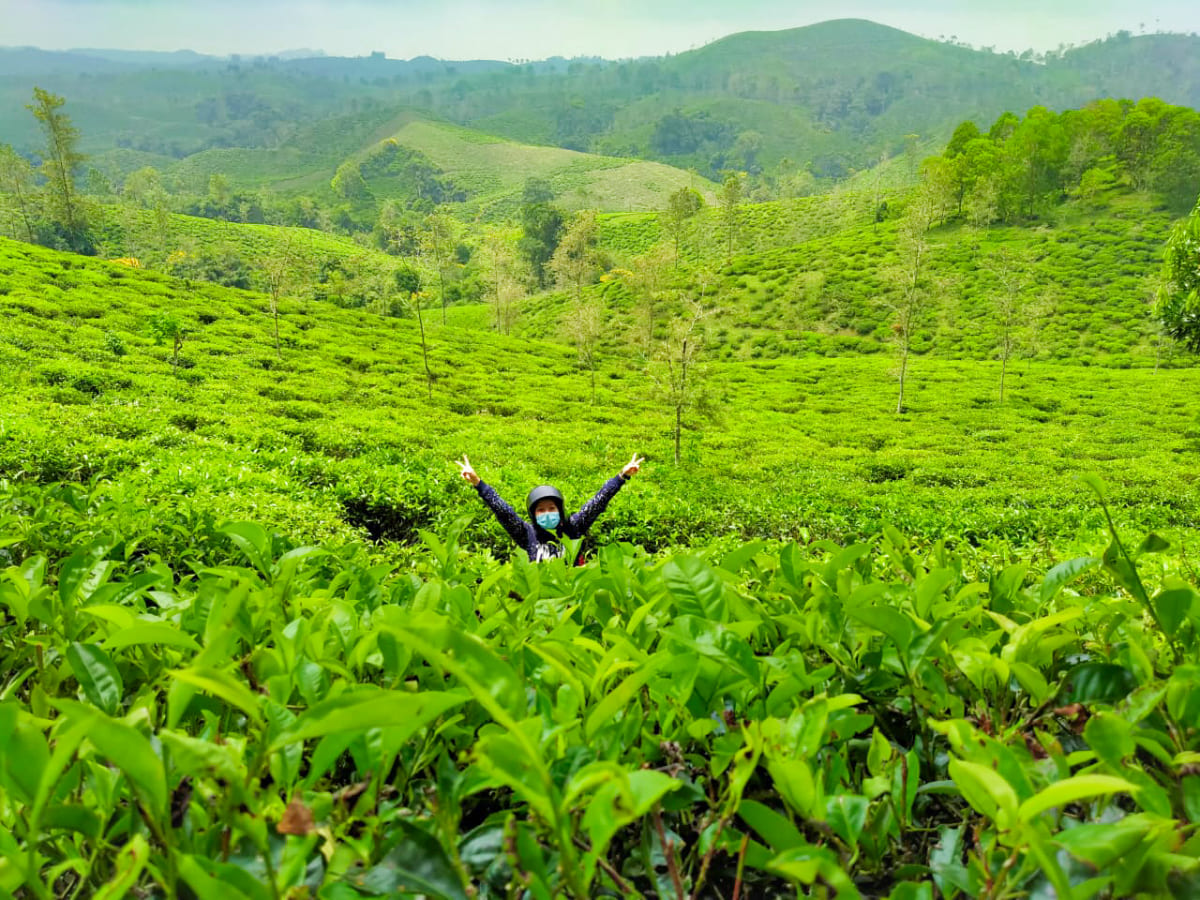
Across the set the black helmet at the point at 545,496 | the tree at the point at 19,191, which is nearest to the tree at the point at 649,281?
the black helmet at the point at 545,496

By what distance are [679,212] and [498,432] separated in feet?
168

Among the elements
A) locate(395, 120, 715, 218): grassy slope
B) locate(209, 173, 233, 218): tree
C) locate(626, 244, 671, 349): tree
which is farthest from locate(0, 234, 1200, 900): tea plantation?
locate(209, 173, 233, 218): tree

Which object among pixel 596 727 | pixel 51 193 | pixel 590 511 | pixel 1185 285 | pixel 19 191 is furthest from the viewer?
pixel 19 191

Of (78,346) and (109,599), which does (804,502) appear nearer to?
(109,599)

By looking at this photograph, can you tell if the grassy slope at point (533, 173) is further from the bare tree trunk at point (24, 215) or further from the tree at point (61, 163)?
the tree at point (61, 163)

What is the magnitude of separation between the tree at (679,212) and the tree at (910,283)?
2015 cm

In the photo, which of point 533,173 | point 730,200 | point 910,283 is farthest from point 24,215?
point 533,173

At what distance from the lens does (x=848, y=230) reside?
6297 cm

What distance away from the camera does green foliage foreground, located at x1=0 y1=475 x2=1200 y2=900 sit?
0.70m

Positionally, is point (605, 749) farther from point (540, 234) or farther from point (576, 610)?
point (540, 234)

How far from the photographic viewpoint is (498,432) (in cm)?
1702

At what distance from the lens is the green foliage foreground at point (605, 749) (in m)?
0.70

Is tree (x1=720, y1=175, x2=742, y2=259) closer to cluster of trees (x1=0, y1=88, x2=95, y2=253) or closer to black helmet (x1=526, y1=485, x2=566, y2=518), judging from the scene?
cluster of trees (x1=0, y1=88, x2=95, y2=253)

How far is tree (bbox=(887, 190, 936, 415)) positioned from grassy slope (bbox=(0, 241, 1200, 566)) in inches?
92.2
